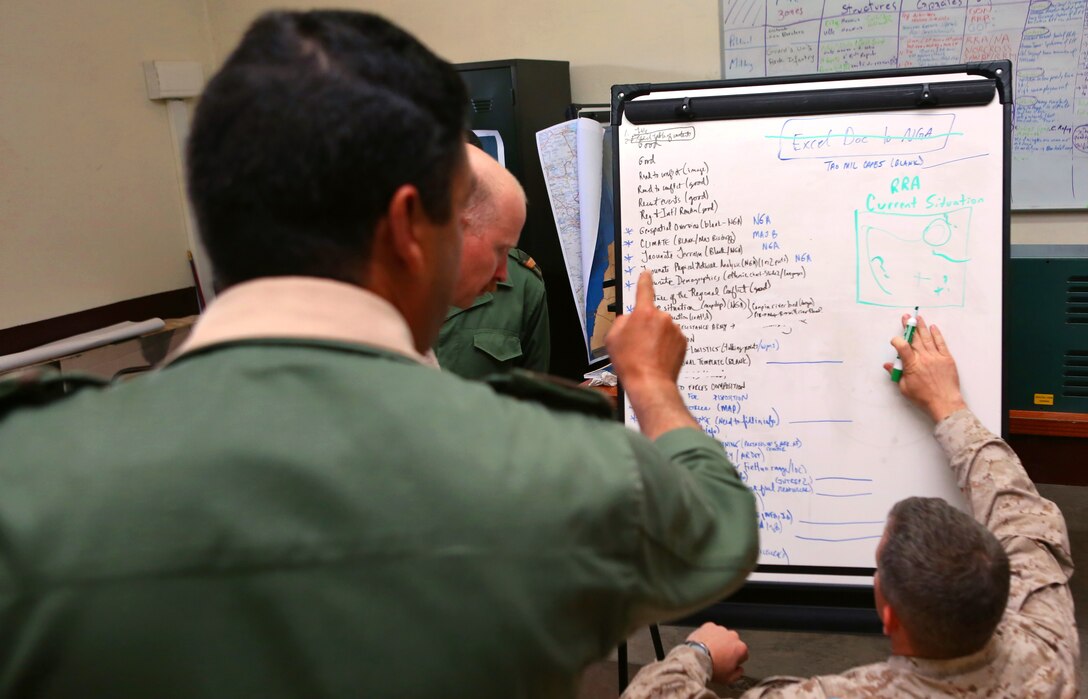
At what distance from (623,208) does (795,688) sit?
1055mm

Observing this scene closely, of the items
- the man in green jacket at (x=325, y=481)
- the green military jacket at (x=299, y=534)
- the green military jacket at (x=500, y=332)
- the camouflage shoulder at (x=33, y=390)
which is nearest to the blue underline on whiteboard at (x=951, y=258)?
the green military jacket at (x=500, y=332)

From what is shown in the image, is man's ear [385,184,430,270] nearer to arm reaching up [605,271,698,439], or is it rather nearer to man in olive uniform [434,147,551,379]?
arm reaching up [605,271,698,439]

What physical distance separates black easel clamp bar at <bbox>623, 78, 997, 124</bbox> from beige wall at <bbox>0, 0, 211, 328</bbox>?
2.57 meters

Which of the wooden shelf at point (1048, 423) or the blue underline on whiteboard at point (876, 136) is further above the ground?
the blue underline on whiteboard at point (876, 136)

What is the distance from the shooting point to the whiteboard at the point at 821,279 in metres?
1.79

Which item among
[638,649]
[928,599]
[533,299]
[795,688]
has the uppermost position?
[533,299]

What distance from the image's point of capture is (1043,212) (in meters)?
3.18

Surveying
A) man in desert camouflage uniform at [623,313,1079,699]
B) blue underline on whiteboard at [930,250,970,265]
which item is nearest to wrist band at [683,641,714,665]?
man in desert camouflage uniform at [623,313,1079,699]

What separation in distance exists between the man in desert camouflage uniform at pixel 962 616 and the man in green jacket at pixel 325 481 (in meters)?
0.58

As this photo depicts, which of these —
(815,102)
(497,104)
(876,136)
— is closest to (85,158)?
(497,104)

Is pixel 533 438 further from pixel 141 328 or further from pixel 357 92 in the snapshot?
pixel 141 328

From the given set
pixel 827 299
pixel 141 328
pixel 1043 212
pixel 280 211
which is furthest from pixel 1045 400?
pixel 141 328

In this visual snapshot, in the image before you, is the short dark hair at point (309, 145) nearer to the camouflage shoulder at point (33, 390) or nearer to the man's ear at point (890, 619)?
the camouflage shoulder at point (33, 390)

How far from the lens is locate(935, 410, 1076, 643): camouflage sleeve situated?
142cm
